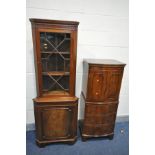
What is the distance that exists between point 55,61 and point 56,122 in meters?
0.86

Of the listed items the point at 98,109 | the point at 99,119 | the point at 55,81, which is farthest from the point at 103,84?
the point at 55,81

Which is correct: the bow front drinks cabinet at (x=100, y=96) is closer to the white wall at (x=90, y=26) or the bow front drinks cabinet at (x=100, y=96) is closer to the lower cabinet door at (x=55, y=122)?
the lower cabinet door at (x=55, y=122)

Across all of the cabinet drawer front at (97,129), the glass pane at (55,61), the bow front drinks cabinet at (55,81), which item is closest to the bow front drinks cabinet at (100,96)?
the cabinet drawer front at (97,129)

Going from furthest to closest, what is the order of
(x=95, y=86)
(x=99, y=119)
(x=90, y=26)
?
1. (x=90, y=26)
2. (x=99, y=119)
3. (x=95, y=86)

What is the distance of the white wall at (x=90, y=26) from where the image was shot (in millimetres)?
2342

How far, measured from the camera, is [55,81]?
2.22 metres

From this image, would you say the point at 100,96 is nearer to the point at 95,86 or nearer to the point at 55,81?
the point at 95,86

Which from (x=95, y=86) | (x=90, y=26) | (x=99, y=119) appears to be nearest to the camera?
(x=95, y=86)

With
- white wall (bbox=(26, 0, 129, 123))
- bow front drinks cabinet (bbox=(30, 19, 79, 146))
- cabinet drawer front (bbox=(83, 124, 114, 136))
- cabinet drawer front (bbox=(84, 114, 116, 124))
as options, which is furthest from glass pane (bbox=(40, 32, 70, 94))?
cabinet drawer front (bbox=(83, 124, 114, 136))

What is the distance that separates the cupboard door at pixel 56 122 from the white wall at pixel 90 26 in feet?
1.71

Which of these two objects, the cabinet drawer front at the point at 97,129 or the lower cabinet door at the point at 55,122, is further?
the cabinet drawer front at the point at 97,129

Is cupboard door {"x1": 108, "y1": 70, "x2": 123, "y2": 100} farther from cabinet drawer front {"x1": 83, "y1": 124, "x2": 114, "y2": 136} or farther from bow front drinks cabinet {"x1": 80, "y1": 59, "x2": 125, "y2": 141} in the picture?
cabinet drawer front {"x1": 83, "y1": 124, "x2": 114, "y2": 136}

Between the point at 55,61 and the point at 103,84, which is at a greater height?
the point at 55,61
